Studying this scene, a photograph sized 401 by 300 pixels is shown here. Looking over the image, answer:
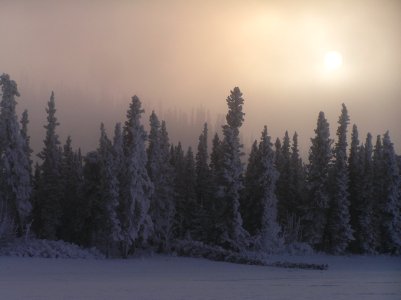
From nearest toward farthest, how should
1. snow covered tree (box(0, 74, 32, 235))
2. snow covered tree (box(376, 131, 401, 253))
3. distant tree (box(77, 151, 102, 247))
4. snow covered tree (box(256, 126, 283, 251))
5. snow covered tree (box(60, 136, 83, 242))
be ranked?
snow covered tree (box(0, 74, 32, 235)) → distant tree (box(77, 151, 102, 247)) → snow covered tree (box(60, 136, 83, 242)) → snow covered tree (box(256, 126, 283, 251)) → snow covered tree (box(376, 131, 401, 253))

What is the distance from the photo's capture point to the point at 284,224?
215ft

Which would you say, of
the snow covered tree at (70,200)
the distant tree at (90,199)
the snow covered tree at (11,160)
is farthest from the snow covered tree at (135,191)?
the snow covered tree at (11,160)

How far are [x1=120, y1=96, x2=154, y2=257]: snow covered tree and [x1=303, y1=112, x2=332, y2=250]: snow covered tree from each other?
73.2 ft

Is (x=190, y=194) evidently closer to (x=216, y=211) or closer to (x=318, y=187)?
(x=216, y=211)

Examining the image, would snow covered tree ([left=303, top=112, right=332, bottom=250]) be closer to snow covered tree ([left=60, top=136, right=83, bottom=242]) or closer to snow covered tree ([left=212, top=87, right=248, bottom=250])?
snow covered tree ([left=212, top=87, right=248, bottom=250])

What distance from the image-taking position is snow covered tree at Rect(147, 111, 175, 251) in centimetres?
5331

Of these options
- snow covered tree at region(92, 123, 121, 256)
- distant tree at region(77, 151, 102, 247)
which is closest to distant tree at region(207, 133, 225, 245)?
snow covered tree at region(92, 123, 121, 256)

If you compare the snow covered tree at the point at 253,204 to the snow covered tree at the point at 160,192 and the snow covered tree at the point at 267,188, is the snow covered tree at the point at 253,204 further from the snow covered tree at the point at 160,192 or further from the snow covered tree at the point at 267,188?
the snow covered tree at the point at 160,192

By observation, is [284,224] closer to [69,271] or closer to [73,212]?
[73,212]

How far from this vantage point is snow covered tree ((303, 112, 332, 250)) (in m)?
62.6

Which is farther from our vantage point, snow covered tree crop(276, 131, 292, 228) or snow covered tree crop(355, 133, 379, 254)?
snow covered tree crop(276, 131, 292, 228)

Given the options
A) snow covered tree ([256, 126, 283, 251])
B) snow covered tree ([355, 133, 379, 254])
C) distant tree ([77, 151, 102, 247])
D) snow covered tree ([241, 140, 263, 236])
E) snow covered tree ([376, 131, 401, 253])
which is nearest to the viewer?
distant tree ([77, 151, 102, 247])

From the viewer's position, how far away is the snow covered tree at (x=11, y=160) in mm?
49625

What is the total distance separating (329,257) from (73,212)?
28.5 meters
